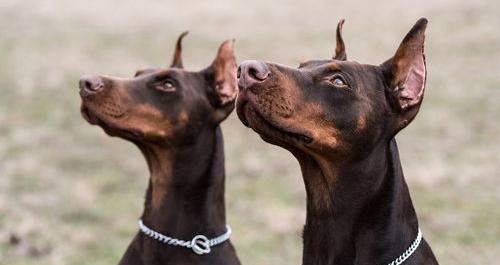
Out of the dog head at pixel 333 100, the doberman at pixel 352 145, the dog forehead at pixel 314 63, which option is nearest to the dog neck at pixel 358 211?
the doberman at pixel 352 145

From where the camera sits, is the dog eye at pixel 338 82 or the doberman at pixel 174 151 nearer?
the dog eye at pixel 338 82

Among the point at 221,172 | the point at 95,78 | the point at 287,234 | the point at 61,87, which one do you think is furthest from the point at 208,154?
the point at 61,87

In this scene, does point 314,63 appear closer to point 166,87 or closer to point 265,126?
point 265,126

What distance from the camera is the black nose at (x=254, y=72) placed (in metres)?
4.03

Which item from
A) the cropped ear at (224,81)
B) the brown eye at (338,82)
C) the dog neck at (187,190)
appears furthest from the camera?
the cropped ear at (224,81)

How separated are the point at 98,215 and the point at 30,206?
878mm

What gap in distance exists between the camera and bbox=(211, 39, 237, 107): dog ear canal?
6.01 meters

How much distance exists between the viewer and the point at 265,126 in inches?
164

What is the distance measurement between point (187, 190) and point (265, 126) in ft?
5.47

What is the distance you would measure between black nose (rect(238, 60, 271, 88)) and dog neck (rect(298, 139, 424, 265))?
23.4 inches

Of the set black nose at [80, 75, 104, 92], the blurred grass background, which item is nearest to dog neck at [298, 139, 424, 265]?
black nose at [80, 75, 104, 92]

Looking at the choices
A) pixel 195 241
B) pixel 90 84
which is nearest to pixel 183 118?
pixel 90 84

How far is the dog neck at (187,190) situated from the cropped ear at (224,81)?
0.73ft

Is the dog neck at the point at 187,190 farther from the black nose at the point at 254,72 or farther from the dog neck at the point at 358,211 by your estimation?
the black nose at the point at 254,72
